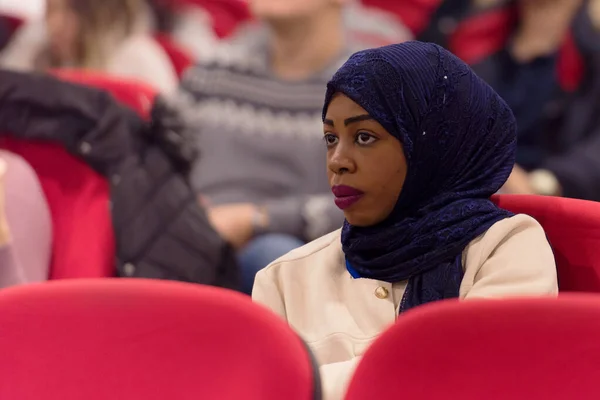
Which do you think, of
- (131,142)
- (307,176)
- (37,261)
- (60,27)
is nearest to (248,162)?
(307,176)

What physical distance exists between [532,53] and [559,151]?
204 mm

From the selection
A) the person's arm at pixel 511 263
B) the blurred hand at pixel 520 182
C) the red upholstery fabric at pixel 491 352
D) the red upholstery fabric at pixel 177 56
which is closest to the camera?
the red upholstery fabric at pixel 491 352

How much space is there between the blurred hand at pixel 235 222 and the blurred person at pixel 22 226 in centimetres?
31

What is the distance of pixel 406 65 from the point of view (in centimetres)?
80

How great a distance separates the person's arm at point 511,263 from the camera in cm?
75

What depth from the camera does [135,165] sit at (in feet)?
4.43

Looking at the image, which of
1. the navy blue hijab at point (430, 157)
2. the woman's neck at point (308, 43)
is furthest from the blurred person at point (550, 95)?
the navy blue hijab at point (430, 157)

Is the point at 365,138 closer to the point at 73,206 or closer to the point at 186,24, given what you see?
the point at 73,206

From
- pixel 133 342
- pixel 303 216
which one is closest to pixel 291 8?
pixel 303 216

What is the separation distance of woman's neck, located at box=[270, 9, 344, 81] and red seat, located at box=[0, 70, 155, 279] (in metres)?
0.54

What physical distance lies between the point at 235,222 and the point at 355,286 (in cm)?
72

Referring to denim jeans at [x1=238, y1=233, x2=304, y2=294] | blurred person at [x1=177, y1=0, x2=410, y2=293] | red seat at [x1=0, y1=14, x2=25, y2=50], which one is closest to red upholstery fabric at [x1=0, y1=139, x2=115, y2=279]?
denim jeans at [x1=238, y1=233, x2=304, y2=294]

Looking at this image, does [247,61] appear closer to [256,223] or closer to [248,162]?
[248,162]

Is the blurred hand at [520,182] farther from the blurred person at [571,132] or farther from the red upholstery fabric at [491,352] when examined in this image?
the red upholstery fabric at [491,352]
